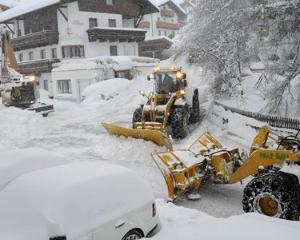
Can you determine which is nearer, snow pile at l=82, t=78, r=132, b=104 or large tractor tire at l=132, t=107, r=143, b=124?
large tractor tire at l=132, t=107, r=143, b=124

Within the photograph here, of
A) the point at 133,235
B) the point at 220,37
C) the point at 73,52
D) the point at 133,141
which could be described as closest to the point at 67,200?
the point at 133,235

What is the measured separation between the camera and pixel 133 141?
12.8 metres

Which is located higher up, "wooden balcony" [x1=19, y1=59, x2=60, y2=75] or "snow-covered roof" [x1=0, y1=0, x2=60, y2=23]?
"snow-covered roof" [x1=0, y1=0, x2=60, y2=23]

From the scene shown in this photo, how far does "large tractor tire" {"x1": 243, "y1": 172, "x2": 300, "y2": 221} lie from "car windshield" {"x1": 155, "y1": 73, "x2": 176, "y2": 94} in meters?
7.98

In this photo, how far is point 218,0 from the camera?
15.9m

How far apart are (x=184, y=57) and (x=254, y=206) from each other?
16.5 metres

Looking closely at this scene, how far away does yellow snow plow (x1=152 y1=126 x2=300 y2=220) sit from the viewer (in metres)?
7.11

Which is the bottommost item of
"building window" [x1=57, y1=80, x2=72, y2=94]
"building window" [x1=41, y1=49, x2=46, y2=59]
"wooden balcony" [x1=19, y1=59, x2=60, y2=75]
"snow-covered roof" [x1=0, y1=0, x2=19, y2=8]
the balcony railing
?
"building window" [x1=57, y1=80, x2=72, y2=94]

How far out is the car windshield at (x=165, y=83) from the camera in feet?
49.0

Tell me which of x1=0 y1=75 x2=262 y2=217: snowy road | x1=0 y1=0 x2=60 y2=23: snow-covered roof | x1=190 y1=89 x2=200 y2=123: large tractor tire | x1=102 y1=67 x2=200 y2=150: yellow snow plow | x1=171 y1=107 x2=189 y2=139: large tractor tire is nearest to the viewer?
x1=0 y1=75 x2=262 y2=217: snowy road

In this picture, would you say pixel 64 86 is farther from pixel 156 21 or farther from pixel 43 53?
pixel 156 21

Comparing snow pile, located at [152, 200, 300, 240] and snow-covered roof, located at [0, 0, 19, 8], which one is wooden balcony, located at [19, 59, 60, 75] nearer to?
snow-covered roof, located at [0, 0, 19, 8]

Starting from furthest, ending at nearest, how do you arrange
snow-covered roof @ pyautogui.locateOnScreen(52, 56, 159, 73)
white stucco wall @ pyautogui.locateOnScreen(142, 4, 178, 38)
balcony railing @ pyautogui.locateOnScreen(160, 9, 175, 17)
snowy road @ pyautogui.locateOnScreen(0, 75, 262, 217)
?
balcony railing @ pyautogui.locateOnScreen(160, 9, 175, 17) < white stucco wall @ pyautogui.locateOnScreen(142, 4, 178, 38) < snow-covered roof @ pyautogui.locateOnScreen(52, 56, 159, 73) < snowy road @ pyautogui.locateOnScreen(0, 75, 262, 217)

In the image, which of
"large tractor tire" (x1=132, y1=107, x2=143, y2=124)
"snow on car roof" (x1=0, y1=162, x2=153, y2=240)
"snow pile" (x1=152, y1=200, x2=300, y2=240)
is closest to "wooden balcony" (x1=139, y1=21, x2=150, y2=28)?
"large tractor tire" (x1=132, y1=107, x2=143, y2=124)
